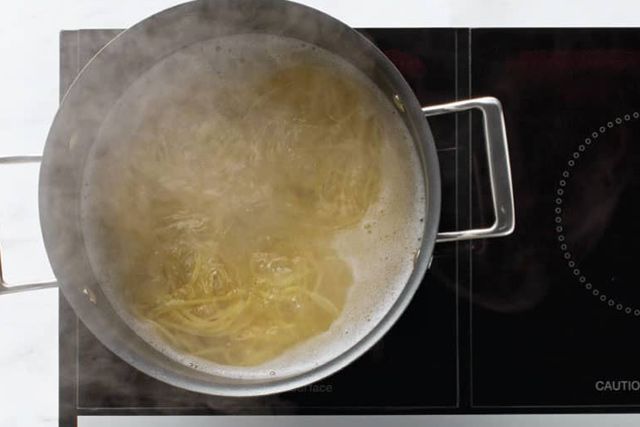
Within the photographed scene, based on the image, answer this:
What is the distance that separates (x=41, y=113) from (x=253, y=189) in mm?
294

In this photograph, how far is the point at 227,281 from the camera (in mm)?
838

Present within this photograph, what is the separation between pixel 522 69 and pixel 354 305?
339 millimetres

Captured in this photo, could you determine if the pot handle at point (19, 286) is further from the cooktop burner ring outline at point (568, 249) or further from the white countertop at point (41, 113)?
the cooktop burner ring outline at point (568, 249)

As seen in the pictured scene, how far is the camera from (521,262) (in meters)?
0.84

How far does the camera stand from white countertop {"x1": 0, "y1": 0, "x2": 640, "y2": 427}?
90cm

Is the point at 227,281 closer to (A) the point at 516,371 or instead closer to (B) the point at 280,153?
(B) the point at 280,153

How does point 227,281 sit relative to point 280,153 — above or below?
below

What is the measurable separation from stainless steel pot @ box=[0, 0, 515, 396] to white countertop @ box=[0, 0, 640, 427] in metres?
0.08

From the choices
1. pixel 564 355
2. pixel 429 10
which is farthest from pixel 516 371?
pixel 429 10

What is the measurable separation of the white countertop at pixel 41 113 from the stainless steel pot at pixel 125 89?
8cm

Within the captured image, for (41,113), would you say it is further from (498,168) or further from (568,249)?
(568,249)

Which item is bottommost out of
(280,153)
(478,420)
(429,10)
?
(478,420)

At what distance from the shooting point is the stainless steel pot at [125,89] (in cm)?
75

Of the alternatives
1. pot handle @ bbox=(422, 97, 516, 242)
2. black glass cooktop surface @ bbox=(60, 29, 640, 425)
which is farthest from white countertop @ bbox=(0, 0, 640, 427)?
pot handle @ bbox=(422, 97, 516, 242)
